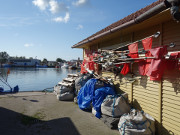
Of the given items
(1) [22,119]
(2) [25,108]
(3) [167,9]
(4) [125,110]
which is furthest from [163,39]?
(2) [25,108]

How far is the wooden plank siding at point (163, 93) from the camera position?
136 inches

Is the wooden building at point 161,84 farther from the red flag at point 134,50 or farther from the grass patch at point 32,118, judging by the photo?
the grass patch at point 32,118

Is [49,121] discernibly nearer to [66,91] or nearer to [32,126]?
[32,126]

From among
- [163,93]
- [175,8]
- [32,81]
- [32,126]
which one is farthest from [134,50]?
[32,81]

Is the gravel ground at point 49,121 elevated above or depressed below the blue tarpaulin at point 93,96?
below

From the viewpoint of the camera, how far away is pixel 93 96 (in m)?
5.50

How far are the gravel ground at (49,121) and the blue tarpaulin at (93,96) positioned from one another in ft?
1.06

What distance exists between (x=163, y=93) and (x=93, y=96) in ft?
8.53

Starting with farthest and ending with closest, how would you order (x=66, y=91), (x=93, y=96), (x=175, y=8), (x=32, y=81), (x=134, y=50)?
(x=32, y=81) < (x=66, y=91) < (x=93, y=96) < (x=134, y=50) < (x=175, y=8)

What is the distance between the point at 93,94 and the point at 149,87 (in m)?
2.22

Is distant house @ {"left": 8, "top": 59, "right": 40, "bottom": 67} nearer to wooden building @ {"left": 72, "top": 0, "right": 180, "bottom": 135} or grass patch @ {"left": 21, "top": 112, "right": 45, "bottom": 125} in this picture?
grass patch @ {"left": 21, "top": 112, "right": 45, "bottom": 125}

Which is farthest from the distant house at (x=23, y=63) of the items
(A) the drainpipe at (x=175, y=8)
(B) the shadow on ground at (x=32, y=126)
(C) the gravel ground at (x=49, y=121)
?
(A) the drainpipe at (x=175, y=8)

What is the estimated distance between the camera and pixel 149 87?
14.0ft

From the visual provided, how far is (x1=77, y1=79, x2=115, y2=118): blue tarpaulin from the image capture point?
5.14m
